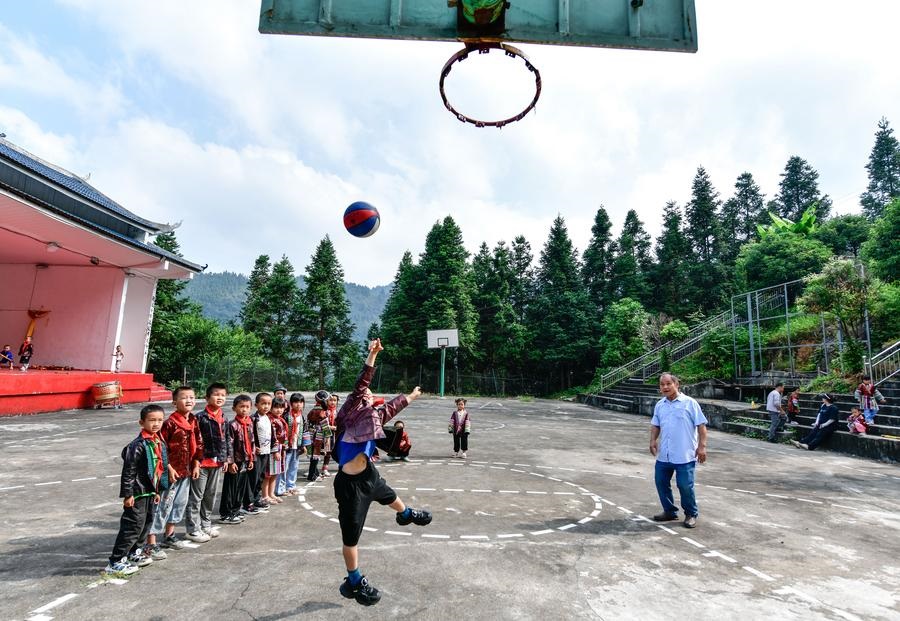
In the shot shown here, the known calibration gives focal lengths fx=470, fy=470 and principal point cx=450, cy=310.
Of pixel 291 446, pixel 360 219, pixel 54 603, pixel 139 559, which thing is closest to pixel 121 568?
pixel 139 559

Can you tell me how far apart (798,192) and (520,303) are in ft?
159

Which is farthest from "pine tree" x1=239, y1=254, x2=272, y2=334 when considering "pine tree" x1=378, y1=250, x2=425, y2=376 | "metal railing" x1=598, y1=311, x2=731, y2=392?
"metal railing" x1=598, y1=311, x2=731, y2=392

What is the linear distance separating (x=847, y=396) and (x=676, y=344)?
16025mm

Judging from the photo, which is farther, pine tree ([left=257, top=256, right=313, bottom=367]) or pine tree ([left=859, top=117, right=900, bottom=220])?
pine tree ([left=859, top=117, right=900, bottom=220])

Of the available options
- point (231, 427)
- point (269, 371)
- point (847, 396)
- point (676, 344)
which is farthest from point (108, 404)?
point (676, 344)

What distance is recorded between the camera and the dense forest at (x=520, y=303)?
34.1 metres

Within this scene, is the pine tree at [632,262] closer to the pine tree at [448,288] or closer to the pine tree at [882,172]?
the pine tree at [448,288]

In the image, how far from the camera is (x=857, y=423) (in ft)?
42.9

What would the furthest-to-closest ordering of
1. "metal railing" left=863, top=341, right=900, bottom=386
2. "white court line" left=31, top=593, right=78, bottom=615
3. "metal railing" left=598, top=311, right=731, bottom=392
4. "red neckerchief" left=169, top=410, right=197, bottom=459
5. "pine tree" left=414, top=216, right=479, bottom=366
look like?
1. "pine tree" left=414, top=216, right=479, bottom=366
2. "metal railing" left=598, top=311, right=731, bottom=392
3. "metal railing" left=863, top=341, right=900, bottom=386
4. "red neckerchief" left=169, top=410, right=197, bottom=459
5. "white court line" left=31, top=593, right=78, bottom=615

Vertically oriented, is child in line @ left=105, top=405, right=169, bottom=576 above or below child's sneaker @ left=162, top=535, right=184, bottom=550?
above

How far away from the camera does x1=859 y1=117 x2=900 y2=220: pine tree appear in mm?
72000

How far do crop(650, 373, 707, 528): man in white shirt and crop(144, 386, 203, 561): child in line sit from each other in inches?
223

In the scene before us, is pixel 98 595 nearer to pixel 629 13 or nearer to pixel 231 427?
pixel 231 427

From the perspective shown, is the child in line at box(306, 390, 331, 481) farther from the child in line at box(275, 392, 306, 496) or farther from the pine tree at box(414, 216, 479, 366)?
the pine tree at box(414, 216, 479, 366)
